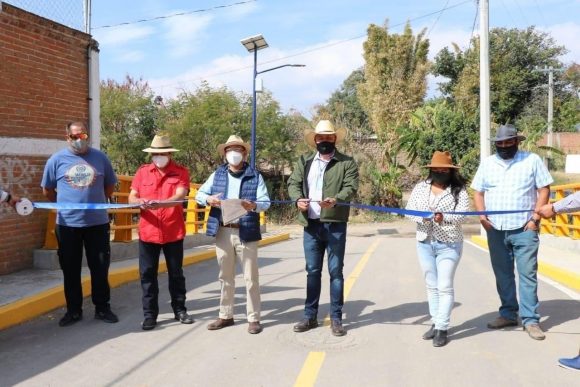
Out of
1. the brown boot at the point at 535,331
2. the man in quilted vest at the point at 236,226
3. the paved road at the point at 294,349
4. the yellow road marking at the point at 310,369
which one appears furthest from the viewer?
the man in quilted vest at the point at 236,226

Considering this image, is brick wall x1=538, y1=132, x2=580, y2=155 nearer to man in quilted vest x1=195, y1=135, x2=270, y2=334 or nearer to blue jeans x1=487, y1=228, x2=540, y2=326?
blue jeans x1=487, y1=228, x2=540, y2=326

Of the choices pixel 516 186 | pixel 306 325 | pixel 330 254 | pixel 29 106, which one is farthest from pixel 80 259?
pixel 516 186

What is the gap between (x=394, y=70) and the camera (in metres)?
36.0

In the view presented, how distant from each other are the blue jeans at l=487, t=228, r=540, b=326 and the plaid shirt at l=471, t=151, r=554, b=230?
0.12 meters

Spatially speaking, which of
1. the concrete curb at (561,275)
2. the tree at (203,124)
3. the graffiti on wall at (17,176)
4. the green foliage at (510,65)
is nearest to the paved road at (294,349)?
the concrete curb at (561,275)

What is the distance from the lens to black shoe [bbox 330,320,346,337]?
17.6 ft

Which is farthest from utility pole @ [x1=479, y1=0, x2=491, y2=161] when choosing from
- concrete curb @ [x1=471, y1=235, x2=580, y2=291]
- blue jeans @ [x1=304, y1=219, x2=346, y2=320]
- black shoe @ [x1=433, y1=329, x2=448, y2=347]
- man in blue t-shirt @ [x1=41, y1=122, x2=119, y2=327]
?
man in blue t-shirt @ [x1=41, y1=122, x2=119, y2=327]

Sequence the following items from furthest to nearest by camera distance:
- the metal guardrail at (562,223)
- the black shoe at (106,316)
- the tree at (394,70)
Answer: the tree at (394,70) → the metal guardrail at (562,223) → the black shoe at (106,316)

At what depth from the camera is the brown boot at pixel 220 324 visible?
18.5ft

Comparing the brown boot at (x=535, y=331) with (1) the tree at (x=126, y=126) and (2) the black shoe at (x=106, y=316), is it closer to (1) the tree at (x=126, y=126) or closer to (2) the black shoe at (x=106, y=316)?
(2) the black shoe at (x=106, y=316)

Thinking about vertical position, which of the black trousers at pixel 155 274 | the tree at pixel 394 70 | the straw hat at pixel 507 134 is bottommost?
the black trousers at pixel 155 274

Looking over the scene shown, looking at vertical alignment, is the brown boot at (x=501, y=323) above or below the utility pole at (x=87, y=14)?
below

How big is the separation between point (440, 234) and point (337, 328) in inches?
52.2

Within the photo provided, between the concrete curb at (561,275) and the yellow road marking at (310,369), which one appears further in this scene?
the concrete curb at (561,275)
